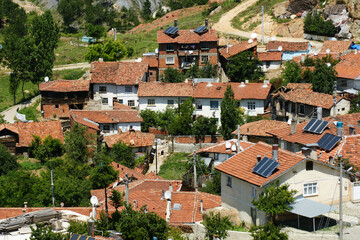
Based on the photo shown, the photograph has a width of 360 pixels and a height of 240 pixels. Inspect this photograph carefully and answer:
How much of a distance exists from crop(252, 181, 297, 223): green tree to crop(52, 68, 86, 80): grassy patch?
49784 millimetres

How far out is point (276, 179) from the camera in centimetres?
3753

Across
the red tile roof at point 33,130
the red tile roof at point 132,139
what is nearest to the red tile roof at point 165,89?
the red tile roof at point 132,139

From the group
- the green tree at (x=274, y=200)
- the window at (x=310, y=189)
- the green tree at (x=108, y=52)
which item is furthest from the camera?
the green tree at (x=108, y=52)

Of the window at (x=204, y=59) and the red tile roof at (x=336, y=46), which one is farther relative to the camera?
the window at (x=204, y=59)

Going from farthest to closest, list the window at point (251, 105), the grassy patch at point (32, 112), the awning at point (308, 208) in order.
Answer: the grassy patch at point (32, 112) → the window at point (251, 105) → the awning at point (308, 208)

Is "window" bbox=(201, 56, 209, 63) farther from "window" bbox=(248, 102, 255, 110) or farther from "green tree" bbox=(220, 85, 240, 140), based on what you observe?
"green tree" bbox=(220, 85, 240, 140)

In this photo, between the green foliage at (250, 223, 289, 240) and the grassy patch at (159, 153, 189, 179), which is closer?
the green foliage at (250, 223, 289, 240)

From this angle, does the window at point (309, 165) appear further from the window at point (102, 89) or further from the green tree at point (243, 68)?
the window at point (102, 89)

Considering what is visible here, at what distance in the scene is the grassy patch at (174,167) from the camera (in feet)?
186

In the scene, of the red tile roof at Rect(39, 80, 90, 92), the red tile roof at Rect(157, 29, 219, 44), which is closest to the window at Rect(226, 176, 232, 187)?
the red tile roof at Rect(39, 80, 90, 92)

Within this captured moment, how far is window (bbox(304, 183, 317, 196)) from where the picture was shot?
127 feet

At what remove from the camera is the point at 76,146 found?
201ft

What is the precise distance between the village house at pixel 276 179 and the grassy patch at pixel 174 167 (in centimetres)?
1537

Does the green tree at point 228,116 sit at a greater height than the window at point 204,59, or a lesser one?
lesser
